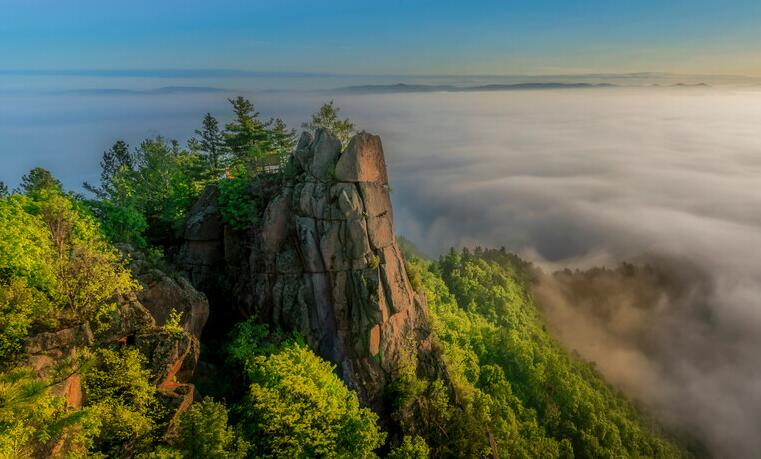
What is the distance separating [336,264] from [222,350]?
10055mm

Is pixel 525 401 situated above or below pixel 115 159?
below

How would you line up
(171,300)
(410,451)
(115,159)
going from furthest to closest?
(115,159)
(410,451)
(171,300)

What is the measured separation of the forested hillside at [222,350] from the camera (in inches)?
712

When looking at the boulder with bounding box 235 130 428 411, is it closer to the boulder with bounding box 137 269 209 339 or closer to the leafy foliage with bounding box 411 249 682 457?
the boulder with bounding box 137 269 209 339

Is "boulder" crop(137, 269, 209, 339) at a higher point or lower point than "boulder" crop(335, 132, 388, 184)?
lower

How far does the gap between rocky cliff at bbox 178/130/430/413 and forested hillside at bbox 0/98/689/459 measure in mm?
195

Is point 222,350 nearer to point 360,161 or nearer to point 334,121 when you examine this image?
point 360,161

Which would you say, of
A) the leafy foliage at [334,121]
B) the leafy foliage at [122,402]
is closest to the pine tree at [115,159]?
the leafy foliage at [334,121]

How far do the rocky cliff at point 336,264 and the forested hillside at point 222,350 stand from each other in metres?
0.19

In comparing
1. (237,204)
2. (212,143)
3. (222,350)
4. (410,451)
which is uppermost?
(212,143)

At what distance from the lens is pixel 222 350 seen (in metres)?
29.1

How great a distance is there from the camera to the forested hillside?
1808 cm

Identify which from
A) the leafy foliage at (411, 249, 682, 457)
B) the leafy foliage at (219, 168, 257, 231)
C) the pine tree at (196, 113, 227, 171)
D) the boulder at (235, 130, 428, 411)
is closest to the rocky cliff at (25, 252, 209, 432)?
the boulder at (235, 130, 428, 411)

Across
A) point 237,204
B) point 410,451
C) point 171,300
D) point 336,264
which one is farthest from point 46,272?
Answer: point 410,451
